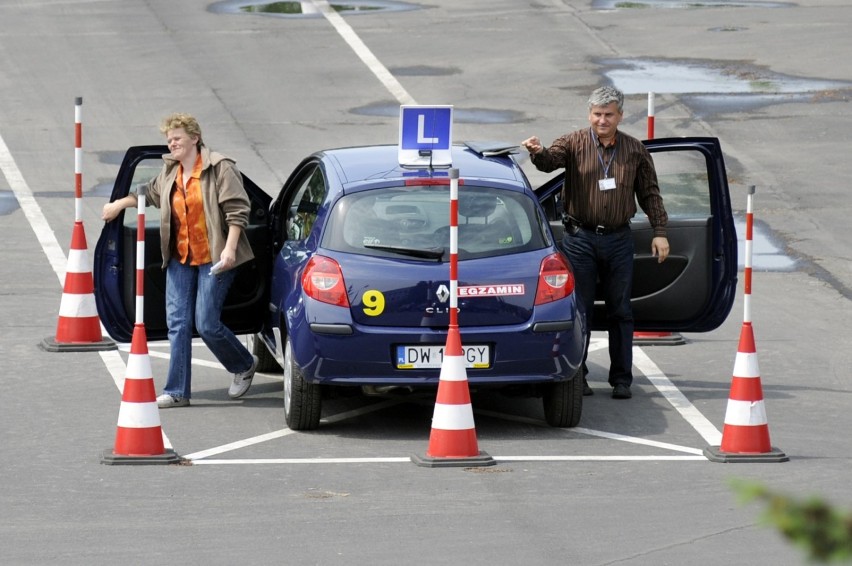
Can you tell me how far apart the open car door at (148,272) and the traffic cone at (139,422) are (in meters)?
1.66

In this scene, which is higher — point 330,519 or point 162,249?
point 162,249

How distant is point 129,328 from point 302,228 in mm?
1330

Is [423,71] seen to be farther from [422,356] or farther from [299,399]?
[422,356]

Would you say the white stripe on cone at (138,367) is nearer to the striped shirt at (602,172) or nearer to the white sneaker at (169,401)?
the white sneaker at (169,401)

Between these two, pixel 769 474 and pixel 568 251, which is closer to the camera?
pixel 769 474

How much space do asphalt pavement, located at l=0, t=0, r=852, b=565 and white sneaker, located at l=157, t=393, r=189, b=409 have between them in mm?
168

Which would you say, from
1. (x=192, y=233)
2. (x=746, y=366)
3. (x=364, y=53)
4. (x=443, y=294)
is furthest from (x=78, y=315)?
(x=364, y=53)

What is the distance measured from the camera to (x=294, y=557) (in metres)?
6.13

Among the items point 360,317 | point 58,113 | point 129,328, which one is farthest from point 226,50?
point 360,317

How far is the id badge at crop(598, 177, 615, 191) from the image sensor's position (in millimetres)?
9477

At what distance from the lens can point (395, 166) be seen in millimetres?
9109

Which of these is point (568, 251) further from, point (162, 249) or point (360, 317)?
point (162, 249)

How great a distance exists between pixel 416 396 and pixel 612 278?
142cm

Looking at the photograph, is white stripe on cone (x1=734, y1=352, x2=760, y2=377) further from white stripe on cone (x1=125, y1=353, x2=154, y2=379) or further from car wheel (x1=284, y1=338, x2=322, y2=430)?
white stripe on cone (x1=125, y1=353, x2=154, y2=379)
